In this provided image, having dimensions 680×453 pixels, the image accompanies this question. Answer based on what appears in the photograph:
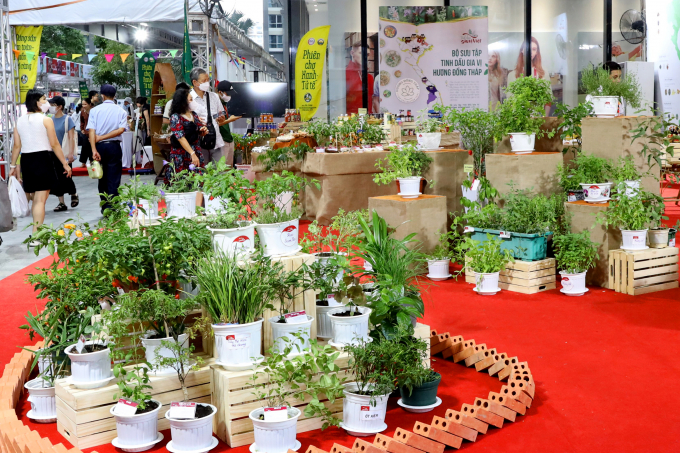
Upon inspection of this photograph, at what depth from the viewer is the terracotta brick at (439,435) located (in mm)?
2631

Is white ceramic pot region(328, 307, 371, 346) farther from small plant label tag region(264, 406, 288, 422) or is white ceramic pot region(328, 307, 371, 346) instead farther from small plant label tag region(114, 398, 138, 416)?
small plant label tag region(114, 398, 138, 416)

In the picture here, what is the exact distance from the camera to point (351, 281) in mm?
3229

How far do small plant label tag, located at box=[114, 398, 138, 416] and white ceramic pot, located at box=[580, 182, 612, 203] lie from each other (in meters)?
3.72

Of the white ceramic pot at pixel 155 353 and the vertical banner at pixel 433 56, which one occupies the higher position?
the vertical banner at pixel 433 56

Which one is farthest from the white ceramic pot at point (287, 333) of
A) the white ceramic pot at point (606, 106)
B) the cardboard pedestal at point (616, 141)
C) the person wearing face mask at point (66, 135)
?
the person wearing face mask at point (66, 135)

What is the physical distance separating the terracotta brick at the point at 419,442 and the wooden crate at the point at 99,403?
826 mm

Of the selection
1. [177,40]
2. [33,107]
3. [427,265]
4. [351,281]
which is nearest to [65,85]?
[177,40]

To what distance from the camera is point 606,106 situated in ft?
17.8

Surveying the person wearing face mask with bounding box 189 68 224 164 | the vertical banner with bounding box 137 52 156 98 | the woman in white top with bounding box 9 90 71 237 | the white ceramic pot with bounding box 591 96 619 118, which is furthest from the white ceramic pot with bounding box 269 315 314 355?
the vertical banner with bounding box 137 52 156 98

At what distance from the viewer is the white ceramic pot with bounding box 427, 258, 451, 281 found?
5.54m

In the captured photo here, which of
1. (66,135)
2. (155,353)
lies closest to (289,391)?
(155,353)

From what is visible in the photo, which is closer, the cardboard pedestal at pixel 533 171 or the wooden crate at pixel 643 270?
the wooden crate at pixel 643 270

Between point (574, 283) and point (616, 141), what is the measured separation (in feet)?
3.82

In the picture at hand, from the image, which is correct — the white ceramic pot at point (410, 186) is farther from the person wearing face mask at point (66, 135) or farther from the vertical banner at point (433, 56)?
the vertical banner at point (433, 56)
